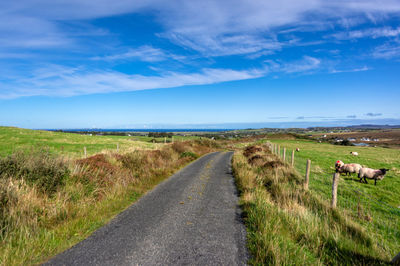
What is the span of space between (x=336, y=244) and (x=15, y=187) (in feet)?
31.0

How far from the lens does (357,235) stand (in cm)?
600

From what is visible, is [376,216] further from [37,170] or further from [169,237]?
[37,170]

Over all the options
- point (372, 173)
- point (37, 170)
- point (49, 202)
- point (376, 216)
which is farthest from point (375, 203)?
point (37, 170)

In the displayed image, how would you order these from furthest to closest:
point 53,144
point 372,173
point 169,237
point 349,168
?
point 53,144 → point 349,168 → point 372,173 → point 169,237

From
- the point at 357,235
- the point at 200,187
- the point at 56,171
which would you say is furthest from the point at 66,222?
the point at 357,235

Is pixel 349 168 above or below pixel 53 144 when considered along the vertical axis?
below

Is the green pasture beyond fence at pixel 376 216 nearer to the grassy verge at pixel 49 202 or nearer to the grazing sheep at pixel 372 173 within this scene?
the grazing sheep at pixel 372 173

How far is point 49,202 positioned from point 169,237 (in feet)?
14.3

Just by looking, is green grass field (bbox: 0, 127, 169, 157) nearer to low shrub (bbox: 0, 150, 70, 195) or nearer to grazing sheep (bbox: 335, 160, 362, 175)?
low shrub (bbox: 0, 150, 70, 195)

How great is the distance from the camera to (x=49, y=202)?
6.89 m

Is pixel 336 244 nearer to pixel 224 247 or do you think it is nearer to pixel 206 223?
pixel 224 247

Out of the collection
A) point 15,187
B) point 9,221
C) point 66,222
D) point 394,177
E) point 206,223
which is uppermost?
point 15,187

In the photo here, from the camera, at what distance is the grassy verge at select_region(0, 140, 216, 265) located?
201 inches

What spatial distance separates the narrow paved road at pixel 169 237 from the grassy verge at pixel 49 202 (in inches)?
21.8
